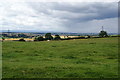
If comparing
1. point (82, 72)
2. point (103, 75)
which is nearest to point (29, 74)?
point (82, 72)

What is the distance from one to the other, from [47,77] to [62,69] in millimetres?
3072

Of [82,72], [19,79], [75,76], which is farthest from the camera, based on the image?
[82,72]

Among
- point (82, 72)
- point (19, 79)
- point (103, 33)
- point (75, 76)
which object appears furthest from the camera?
point (103, 33)

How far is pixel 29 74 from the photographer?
1433 cm

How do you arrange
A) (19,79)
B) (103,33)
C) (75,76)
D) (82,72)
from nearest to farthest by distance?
(19,79), (75,76), (82,72), (103,33)

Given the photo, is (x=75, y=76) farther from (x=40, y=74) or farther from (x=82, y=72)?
(x=40, y=74)

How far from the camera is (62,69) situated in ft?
53.5

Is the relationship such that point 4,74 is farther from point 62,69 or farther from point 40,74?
point 62,69

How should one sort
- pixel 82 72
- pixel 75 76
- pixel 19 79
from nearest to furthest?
pixel 19 79 < pixel 75 76 < pixel 82 72

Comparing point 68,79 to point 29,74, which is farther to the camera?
point 29,74

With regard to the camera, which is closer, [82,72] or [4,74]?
[4,74]

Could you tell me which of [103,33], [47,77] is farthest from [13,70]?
[103,33]

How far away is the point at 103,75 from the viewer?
14508 mm

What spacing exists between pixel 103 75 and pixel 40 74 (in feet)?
17.0
